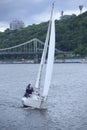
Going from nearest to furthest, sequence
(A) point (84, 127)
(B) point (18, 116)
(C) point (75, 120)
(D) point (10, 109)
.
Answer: (A) point (84, 127) < (C) point (75, 120) < (B) point (18, 116) < (D) point (10, 109)

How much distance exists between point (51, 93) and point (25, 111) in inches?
718

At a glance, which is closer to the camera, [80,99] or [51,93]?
[80,99]

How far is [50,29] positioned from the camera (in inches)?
1950

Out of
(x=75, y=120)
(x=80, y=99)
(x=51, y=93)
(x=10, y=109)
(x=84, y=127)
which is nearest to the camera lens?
(x=84, y=127)

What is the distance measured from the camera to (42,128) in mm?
36438

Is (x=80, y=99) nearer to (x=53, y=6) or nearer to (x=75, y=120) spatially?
(x=53, y=6)

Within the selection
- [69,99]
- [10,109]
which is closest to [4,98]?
[69,99]

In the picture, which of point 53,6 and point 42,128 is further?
point 53,6

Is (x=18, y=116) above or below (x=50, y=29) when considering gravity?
below

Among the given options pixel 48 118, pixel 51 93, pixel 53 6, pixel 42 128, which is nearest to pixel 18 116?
pixel 48 118

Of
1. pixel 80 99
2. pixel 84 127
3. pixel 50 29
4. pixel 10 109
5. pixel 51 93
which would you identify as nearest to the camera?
pixel 84 127

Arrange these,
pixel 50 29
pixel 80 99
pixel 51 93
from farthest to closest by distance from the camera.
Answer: pixel 51 93 → pixel 80 99 → pixel 50 29

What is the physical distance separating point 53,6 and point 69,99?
450 inches

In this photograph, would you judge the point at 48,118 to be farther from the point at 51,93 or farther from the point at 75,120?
the point at 51,93
